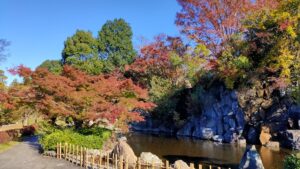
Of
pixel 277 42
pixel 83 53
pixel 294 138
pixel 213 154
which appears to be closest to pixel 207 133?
pixel 294 138

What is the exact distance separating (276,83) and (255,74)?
8.19 feet

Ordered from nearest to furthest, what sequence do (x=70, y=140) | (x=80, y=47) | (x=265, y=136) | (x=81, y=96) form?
1. (x=70, y=140)
2. (x=81, y=96)
3. (x=265, y=136)
4. (x=80, y=47)

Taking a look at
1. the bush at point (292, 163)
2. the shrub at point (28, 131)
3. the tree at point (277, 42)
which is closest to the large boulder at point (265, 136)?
the tree at point (277, 42)

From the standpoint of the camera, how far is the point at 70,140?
18.2 meters

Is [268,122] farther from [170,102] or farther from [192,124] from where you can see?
[170,102]

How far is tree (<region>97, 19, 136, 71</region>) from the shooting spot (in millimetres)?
52444

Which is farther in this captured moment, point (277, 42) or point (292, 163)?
point (277, 42)

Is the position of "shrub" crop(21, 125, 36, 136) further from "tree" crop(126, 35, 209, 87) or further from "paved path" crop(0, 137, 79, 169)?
"tree" crop(126, 35, 209, 87)

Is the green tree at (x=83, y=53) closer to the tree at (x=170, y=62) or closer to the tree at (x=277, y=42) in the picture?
the tree at (x=170, y=62)

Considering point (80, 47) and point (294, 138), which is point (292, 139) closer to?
point (294, 138)

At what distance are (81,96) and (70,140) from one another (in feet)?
9.12

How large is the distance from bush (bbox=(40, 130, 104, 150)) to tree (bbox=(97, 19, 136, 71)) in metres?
33.4

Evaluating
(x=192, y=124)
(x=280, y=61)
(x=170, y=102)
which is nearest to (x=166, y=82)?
(x=170, y=102)

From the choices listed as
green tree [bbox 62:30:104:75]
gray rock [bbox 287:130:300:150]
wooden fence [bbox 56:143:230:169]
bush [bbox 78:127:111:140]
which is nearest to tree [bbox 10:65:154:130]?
bush [bbox 78:127:111:140]
